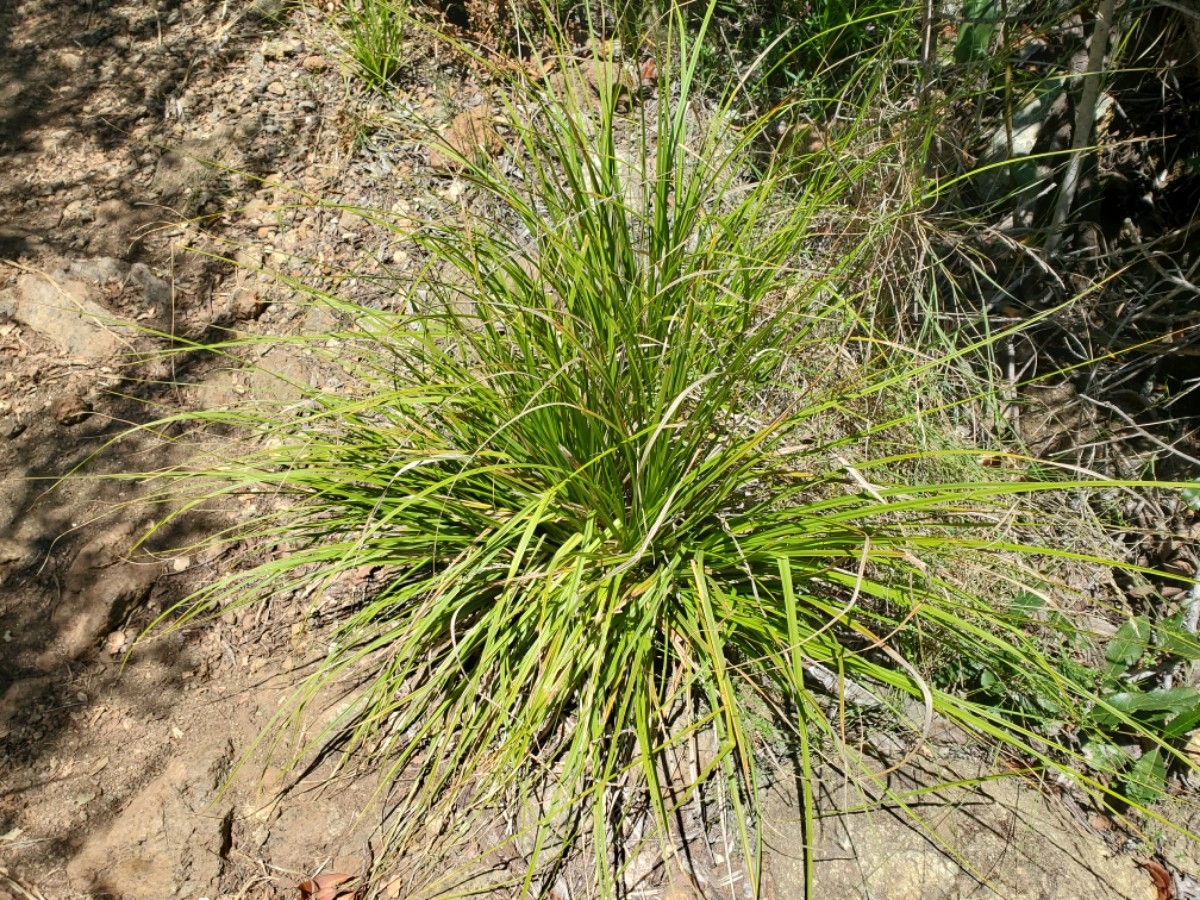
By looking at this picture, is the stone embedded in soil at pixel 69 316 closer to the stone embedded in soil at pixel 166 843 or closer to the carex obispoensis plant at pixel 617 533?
the carex obispoensis plant at pixel 617 533

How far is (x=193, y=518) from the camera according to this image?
252 centimetres

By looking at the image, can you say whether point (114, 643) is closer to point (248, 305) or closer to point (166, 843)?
point (166, 843)

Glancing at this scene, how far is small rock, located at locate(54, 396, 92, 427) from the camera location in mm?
2625

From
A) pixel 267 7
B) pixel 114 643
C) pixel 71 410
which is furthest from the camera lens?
pixel 267 7

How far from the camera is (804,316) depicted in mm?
2021

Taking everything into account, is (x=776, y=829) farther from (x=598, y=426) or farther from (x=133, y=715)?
(x=133, y=715)

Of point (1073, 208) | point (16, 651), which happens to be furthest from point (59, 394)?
point (1073, 208)

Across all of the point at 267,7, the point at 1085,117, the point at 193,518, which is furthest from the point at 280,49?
the point at 1085,117

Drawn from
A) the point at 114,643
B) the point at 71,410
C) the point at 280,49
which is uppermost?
the point at 280,49

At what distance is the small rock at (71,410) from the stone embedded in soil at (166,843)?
1.11m

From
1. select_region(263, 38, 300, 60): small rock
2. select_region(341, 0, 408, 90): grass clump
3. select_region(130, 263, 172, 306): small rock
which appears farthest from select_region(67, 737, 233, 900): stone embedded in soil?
select_region(263, 38, 300, 60): small rock

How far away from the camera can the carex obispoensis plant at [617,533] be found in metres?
1.83

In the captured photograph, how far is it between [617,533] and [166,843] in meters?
1.19

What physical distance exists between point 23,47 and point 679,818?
376 centimetres
